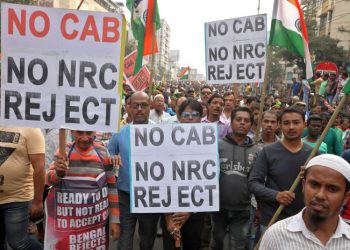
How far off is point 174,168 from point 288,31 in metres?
2.66

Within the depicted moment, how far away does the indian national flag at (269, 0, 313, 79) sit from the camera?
5523mm

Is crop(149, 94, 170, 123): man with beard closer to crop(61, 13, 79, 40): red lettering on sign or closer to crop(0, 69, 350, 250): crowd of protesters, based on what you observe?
crop(0, 69, 350, 250): crowd of protesters

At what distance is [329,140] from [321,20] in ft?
162

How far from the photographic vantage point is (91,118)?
3561 millimetres

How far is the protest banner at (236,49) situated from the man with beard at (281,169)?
6.92 feet

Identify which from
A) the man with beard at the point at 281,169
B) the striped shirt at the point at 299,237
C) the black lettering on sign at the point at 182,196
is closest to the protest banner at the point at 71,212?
the black lettering on sign at the point at 182,196

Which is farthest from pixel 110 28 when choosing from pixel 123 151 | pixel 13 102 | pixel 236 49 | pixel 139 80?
pixel 139 80

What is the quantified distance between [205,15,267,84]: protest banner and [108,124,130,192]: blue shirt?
7.57ft

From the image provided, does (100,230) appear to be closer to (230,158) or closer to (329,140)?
(230,158)

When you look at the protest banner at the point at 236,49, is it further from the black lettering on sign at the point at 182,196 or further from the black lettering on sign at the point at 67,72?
the black lettering on sign at the point at 67,72

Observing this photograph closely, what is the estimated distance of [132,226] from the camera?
→ 4445 mm

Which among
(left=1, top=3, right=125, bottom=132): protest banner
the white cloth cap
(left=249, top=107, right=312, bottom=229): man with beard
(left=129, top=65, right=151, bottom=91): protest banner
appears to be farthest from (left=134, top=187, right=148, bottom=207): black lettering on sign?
(left=129, top=65, right=151, bottom=91): protest banner

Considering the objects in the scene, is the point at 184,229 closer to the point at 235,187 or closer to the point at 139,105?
the point at 235,187

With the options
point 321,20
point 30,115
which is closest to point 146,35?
point 30,115
